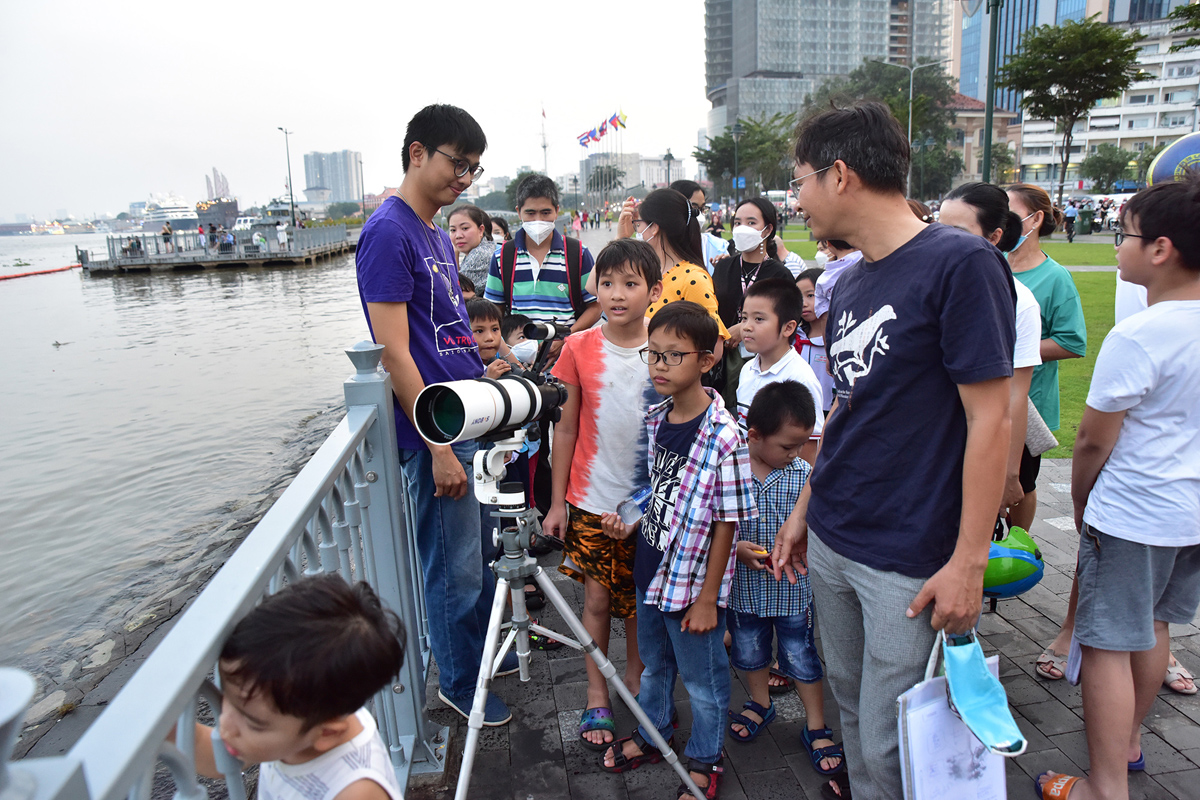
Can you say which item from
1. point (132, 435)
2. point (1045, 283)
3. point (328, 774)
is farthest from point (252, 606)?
point (132, 435)

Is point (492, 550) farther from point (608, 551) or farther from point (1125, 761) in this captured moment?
point (1125, 761)

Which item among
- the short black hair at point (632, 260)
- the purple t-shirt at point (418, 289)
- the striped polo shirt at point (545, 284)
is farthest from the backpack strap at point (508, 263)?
the short black hair at point (632, 260)

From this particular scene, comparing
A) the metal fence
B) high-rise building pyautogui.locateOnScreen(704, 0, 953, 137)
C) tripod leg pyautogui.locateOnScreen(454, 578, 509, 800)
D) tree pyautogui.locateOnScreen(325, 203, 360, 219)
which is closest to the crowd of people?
the metal fence

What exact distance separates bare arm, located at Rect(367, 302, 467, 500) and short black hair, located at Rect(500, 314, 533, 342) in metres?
1.57

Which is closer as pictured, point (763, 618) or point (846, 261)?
point (763, 618)

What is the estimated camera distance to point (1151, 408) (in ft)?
6.96

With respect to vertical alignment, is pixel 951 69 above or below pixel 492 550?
above

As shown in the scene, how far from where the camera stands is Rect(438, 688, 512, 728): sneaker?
2.74m

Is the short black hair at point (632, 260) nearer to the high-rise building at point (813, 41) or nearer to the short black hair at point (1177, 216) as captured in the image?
the short black hair at point (1177, 216)

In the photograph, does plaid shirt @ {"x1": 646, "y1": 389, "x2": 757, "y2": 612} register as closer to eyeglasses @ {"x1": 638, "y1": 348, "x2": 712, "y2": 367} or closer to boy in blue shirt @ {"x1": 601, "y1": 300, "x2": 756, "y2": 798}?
boy in blue shirt @ {"x1": 601, "y1": 300, "x2": 756, "y2": 798}

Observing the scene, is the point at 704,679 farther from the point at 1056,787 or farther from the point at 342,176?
the point at 342,176

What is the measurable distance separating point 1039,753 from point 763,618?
3.36 feet

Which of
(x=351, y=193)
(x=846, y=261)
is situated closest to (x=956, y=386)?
(x=846, y=261)

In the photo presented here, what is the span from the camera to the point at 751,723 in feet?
8.68
